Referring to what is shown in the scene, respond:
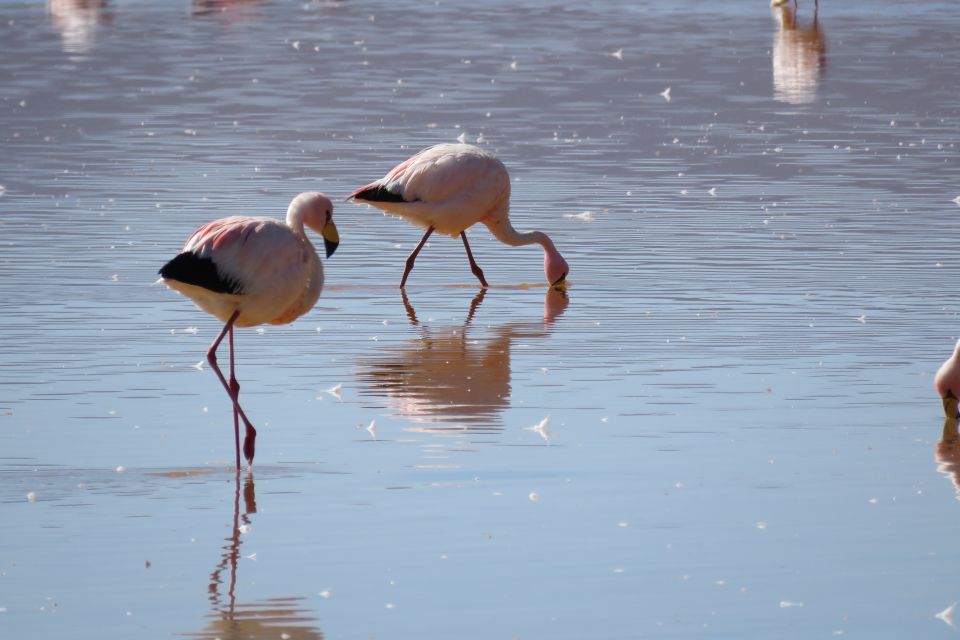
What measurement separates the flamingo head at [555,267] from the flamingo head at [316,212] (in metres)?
3.55

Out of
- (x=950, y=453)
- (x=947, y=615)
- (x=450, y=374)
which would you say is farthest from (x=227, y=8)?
(x=947, y=615)

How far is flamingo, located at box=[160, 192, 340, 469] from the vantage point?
312 inches

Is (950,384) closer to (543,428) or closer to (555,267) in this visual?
(543,428)

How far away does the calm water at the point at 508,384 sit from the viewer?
6.05m

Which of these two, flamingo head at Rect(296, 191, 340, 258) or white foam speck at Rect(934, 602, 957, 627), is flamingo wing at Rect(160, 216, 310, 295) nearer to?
flamingo head at Rect(296, 191, 340, 258)

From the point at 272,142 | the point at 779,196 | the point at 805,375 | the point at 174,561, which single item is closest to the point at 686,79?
the point at 272,142

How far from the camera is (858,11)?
33.7m

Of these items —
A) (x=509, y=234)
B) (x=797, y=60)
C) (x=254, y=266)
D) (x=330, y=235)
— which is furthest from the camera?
(x=797, y=60)

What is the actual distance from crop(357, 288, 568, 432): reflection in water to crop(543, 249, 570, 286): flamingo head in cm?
80

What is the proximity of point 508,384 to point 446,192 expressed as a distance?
10.9 feet

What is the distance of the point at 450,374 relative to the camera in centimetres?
943

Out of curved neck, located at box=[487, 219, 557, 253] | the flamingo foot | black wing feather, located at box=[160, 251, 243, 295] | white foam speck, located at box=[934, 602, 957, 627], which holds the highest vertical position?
black wing feather, located at box=[160, 251, 243, 295]

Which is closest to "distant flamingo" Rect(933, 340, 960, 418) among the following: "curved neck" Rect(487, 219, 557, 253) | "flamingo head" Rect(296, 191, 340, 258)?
"flamingo head" Rect(296, 191, 340, 258)

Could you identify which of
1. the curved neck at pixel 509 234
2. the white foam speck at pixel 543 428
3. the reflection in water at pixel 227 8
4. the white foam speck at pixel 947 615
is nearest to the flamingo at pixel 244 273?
the white foam speck at pixel 543 428
